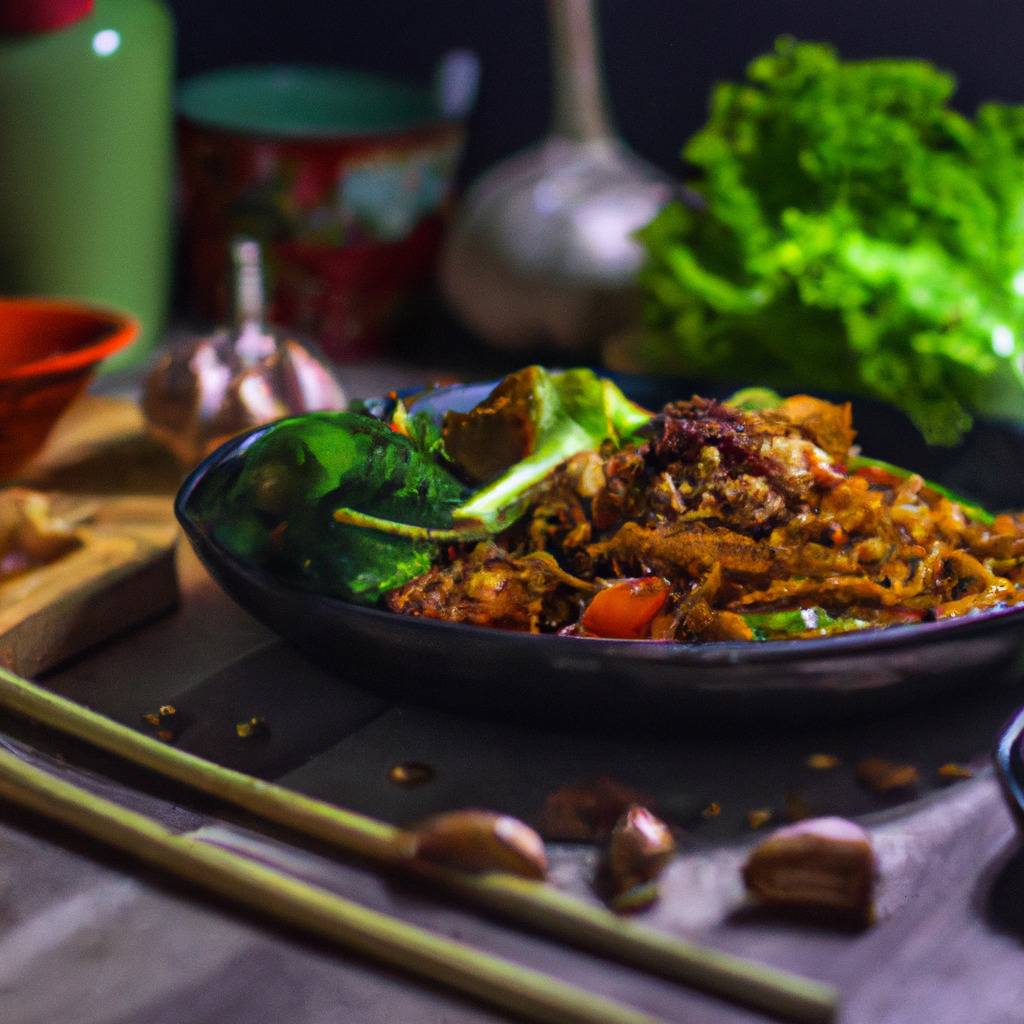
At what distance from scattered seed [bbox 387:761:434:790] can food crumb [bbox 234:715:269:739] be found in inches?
3.6

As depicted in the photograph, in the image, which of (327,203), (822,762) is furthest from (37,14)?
(822,762)

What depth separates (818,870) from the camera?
684mm

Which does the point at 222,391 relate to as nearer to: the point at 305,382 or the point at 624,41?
the point at 305,382

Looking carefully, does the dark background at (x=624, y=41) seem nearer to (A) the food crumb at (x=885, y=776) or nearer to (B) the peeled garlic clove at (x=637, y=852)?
(A) the food crumb at (x=885, y=776)

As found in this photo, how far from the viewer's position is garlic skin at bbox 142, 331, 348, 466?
3.96 ft

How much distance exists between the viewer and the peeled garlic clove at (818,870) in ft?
2.22

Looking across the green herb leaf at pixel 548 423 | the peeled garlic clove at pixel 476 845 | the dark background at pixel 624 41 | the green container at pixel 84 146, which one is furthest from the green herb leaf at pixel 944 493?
the green container at pixel 84 146

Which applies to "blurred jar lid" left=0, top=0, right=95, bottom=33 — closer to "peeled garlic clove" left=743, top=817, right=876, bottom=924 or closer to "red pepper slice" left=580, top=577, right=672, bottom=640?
"red pepper slice" left=580, top=577, right=672, bottom=640

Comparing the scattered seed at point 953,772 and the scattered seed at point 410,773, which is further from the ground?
the scattered seed at point 953,772

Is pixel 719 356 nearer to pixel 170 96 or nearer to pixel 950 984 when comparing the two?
pixel 170 96

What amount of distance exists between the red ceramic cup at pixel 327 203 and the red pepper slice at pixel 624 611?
0.93 metres

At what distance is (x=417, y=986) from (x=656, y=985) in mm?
109

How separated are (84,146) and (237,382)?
52 cm

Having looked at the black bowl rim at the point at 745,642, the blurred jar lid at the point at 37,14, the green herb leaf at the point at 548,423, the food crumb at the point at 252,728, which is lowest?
the food crumb at the point at 252,728
